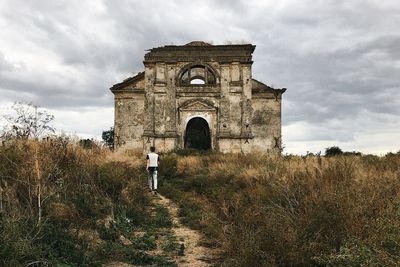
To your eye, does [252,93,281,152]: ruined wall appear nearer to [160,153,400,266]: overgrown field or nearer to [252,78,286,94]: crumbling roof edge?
[252,78,286,94]: crumbling roof edge

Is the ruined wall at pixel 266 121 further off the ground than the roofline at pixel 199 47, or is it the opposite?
the roofline at pixel 199 47

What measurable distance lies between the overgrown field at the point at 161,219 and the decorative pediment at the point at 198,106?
18569 millimetres

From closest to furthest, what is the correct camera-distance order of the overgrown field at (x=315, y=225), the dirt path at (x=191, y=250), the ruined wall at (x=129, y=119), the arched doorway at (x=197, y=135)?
1. the overgrown field at (x=315, y=225)
2. the dirt path at (x=191, y=250)
3. the ruined wall at (x=129, y=119)
4. the arched doorway at (x=197, y=135)

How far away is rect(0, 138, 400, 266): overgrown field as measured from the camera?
5352 mm

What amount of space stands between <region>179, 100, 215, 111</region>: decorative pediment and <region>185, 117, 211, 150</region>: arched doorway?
199 inches

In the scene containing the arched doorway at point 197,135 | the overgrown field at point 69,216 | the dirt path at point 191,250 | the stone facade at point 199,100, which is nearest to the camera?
the overgrown field at point 69,216

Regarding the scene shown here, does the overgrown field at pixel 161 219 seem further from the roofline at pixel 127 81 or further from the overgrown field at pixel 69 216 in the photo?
the roofline at pixel 127 81

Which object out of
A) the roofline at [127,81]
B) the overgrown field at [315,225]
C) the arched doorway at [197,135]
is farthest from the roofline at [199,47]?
the overgrown field at [315,225]

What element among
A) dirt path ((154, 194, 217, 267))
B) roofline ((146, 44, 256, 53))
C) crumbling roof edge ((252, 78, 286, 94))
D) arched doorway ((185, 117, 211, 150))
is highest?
roofline ((146, 44, 256, 53))

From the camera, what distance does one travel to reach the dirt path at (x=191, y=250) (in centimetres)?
690

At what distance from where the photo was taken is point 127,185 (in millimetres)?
11172

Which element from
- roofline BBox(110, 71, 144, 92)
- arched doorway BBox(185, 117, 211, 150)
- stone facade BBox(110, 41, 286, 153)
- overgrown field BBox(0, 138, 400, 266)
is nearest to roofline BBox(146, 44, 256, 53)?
stone facade BBox(110, 41, 286, 153)

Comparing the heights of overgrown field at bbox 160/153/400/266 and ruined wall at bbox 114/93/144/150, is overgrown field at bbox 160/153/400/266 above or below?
below

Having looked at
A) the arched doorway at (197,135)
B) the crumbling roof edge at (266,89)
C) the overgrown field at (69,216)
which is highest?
the crumbling roof edge at (266,89)
